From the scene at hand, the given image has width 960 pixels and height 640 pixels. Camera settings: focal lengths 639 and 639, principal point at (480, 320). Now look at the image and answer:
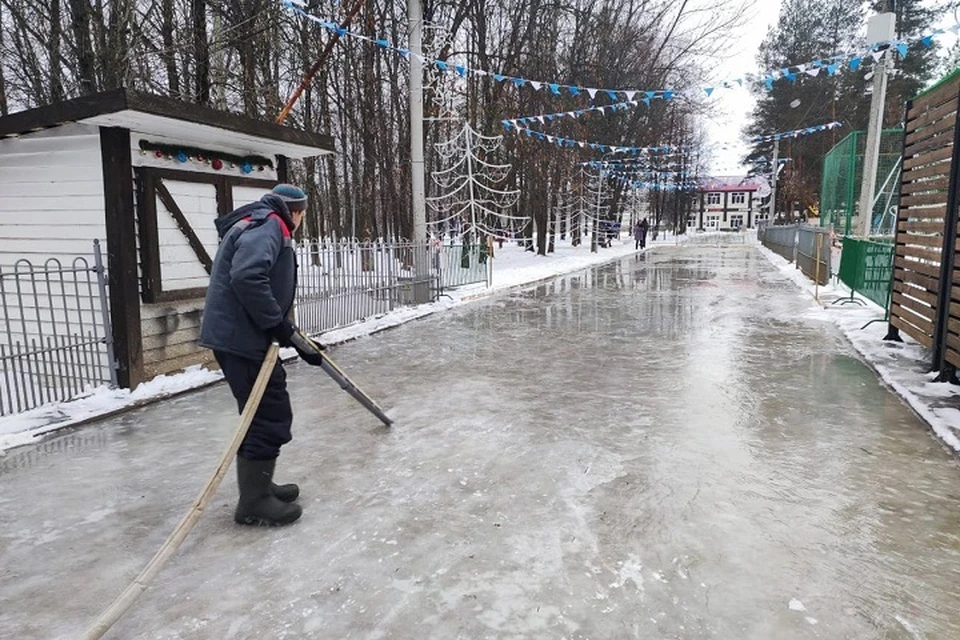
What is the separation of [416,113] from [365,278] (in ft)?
13.4

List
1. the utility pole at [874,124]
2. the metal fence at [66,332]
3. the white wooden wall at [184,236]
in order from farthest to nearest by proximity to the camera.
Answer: the utility pole at [874,124] < the white wooden wall at [184,236] < the metal fence at [66,332]

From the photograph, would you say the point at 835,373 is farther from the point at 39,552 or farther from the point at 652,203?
the point at 652,203

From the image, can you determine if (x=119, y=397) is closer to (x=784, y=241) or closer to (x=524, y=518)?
(x=524, y=518)

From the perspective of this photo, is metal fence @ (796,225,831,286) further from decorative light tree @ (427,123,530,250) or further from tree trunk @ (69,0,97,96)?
tree trunk @ (69,0,97,96)

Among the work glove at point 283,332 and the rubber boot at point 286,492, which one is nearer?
the work glove at point 283,332

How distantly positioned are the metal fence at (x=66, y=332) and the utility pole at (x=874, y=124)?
13205mm

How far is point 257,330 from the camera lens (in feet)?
11.5

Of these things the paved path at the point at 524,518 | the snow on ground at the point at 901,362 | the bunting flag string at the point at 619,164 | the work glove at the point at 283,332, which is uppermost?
the bunting flag string at the point at 619,164

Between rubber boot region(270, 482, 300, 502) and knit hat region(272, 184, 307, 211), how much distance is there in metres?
1.66

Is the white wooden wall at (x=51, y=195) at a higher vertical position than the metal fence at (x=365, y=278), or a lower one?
higher

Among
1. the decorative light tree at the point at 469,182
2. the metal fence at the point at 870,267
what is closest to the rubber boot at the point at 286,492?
the metal fence at the point at 870,267

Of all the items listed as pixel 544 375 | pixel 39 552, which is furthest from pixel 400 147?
pixel 39 552

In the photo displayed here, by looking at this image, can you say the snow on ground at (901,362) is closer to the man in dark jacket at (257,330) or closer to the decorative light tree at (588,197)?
the man in dark jacket at (257,330)

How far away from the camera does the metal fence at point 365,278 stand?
9.34 m
